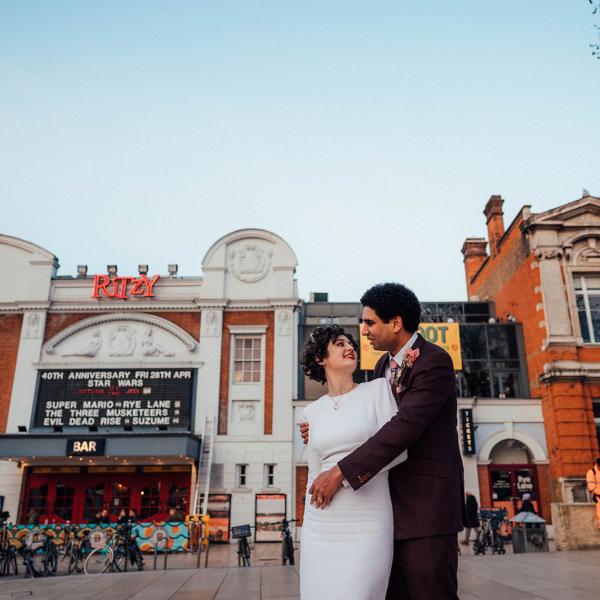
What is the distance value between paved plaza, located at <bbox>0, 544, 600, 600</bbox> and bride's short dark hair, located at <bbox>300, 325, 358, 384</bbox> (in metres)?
4.70

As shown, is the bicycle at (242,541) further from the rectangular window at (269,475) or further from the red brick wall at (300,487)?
the rectangular window at (269,475)

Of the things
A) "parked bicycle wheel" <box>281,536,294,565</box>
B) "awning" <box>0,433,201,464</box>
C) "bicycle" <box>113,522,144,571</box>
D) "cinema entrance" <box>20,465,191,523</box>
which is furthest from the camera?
"cinema entrance" <box>20,465,191,523</box>

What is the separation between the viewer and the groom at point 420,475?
2406mm

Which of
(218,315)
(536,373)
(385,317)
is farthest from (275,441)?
(385,317)

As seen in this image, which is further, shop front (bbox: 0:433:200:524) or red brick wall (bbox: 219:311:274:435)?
red brick wall (bbox: 219:311:274:435)

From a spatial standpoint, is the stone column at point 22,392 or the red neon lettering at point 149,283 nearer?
the stone column at point 22,392

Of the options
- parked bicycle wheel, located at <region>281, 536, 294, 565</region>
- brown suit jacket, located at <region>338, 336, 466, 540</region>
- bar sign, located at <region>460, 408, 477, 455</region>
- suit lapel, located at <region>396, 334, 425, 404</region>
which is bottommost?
parked bicycle wheel, located at <region>281, 536, 294, 565</region>

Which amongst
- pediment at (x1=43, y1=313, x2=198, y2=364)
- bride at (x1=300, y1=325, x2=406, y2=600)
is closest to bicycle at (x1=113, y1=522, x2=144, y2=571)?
Answer: pediment at (x1=43, y1=313, x2=198, y2=364)

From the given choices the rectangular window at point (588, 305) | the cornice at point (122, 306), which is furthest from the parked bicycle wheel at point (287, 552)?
the rectangular window at point (588, 305)

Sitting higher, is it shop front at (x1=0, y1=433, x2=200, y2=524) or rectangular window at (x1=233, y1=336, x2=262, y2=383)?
rectangular window at (x1=233, y1=336, x2=262, y2=383)

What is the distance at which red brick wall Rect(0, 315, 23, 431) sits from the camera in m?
21.2

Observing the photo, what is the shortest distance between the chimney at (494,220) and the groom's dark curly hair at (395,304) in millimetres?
24354

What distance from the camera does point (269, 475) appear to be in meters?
20.2

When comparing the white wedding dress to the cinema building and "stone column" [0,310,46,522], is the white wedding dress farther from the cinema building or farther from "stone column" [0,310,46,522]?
Answer: "stone column" [0,310,46,522]
